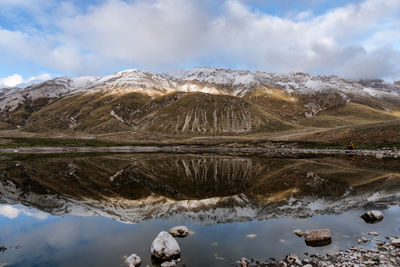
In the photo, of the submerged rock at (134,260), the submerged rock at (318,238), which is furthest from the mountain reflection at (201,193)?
the submerged rock at (134,260)

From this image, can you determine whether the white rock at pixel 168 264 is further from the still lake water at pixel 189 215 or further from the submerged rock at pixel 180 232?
the submerged rock at pixel 180 232

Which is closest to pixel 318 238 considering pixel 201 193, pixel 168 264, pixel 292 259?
pixel 292 259

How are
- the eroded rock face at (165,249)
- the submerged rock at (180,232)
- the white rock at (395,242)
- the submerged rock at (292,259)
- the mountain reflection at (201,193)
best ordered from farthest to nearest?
the mountain reflection at (201,193) < the submerged rock at (180,232) < the white rock at (395,242) < the eroded rock face at (165,249) < the submerged rock at (292,259)

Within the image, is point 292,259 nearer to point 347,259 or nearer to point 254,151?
point 347,259

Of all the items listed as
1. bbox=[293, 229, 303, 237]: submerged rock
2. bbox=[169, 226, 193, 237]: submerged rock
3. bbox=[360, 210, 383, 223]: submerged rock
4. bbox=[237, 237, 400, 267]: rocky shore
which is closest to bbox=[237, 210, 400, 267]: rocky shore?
bbox=[237, 237, 400, 267]: rocky shore

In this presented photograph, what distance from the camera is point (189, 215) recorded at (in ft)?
88.2

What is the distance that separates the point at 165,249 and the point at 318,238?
36.3 ft

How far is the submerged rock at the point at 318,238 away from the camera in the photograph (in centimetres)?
1917

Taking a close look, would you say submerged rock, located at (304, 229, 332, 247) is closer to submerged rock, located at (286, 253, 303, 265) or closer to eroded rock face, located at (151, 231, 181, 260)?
submerged rock, located at (286, 253, 303, 265)

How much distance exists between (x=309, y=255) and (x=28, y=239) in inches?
815

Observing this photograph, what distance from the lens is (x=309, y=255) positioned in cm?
1734

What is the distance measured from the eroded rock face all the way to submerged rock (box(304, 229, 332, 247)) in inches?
373

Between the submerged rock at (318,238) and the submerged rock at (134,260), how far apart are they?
38.7 feet

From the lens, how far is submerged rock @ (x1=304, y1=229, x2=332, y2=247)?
19.2 meters
